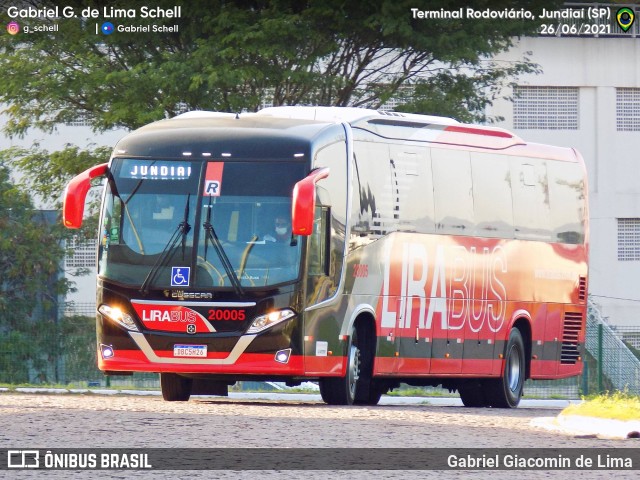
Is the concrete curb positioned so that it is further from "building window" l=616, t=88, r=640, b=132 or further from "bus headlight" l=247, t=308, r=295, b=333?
"building window" l=616, t=88, r=640, b=132

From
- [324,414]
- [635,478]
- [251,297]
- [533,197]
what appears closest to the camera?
[635,478]

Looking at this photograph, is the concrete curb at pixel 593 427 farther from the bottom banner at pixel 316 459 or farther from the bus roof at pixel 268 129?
the bus roof at pixel 268 129

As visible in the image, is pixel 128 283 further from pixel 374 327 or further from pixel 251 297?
pixel 374 327

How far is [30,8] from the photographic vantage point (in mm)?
30719

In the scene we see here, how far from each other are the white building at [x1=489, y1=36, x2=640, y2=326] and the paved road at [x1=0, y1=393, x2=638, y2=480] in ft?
101

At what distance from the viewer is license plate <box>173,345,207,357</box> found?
62.9ft

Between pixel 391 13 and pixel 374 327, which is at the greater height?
pixel 391 13

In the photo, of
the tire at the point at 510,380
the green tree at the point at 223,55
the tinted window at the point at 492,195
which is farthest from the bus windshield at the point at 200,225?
the green tree at the point at 223,55

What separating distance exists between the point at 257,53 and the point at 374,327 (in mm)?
10122

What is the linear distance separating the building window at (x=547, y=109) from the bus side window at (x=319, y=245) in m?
29.4

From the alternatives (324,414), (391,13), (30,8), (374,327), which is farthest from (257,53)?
(324,414)

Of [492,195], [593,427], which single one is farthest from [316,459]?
[492,195]

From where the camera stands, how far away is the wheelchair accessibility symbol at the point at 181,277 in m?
19.4

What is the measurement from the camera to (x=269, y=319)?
1917 centimetres
